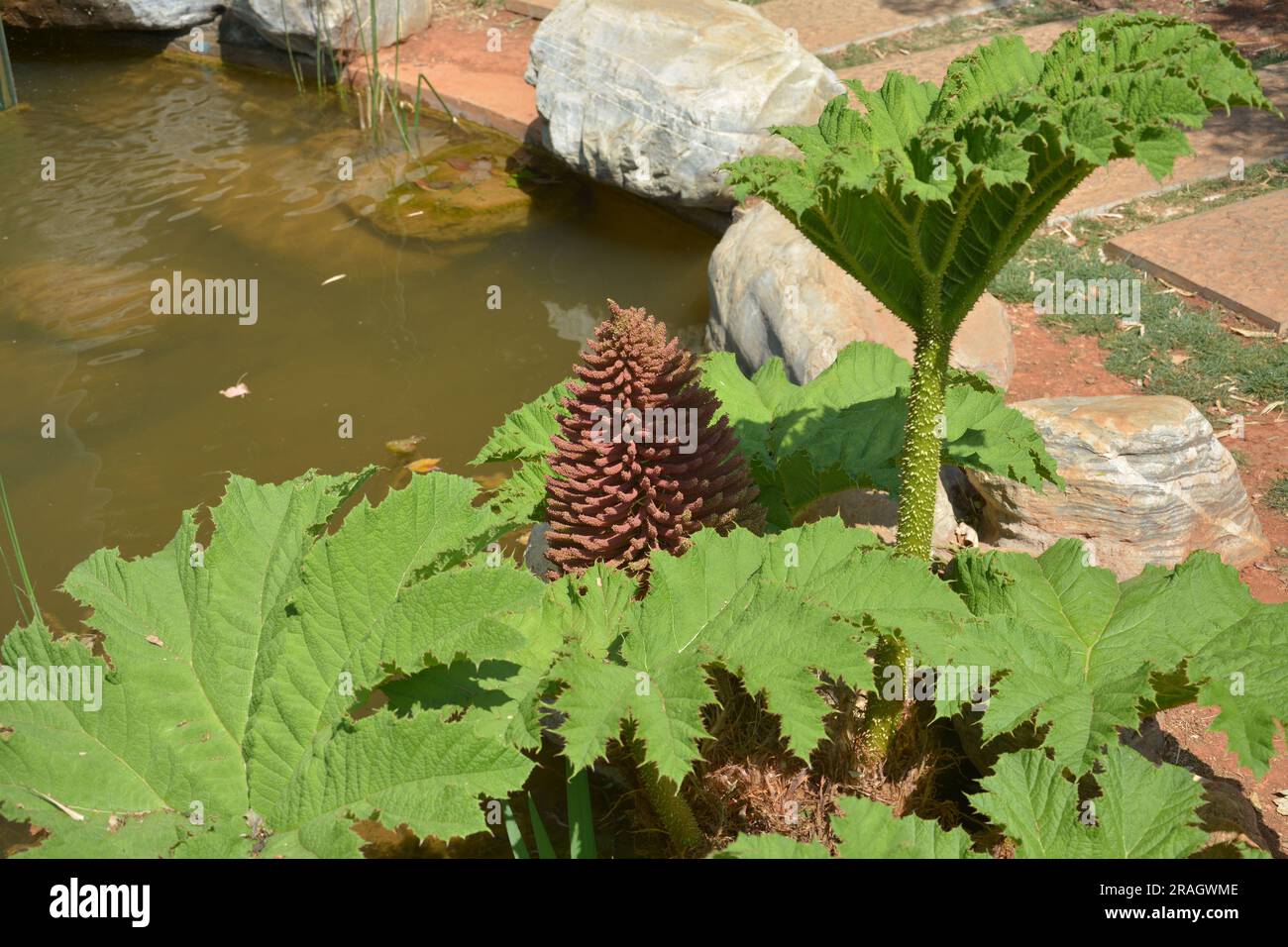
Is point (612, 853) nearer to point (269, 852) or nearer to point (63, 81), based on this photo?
point (269, 852)

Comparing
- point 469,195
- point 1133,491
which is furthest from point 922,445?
point 469,195

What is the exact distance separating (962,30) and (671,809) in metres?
7.08

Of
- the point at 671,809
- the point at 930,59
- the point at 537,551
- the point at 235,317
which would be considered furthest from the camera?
the point at 930,59

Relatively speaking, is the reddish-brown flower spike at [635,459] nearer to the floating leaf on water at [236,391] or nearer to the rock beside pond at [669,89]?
the floating leaf on water at [236,391]

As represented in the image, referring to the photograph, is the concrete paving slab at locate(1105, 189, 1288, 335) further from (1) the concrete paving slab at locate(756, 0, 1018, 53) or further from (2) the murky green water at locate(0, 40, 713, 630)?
(1) the concrete paving slab at locate(756, 0, 1018, 53)

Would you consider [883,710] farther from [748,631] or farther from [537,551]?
[537,551]

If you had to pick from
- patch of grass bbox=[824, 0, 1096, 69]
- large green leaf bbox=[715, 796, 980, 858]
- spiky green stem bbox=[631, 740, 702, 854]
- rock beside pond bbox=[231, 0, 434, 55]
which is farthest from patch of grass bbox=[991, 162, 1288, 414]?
rock beside pond bbox=[231, 0, 434, 55]

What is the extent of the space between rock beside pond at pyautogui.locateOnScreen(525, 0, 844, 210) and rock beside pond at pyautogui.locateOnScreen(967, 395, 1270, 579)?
8.70 ft

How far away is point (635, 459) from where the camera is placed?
2.65 meters

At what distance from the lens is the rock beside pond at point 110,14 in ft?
31.0

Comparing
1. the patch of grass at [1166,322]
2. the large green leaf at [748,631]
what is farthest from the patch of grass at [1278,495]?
the large green leaf at [748,631]

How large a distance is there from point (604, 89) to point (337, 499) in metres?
4.56

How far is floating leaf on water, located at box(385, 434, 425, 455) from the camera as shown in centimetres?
534

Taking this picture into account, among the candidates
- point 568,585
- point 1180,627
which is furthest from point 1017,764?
point 568,585
